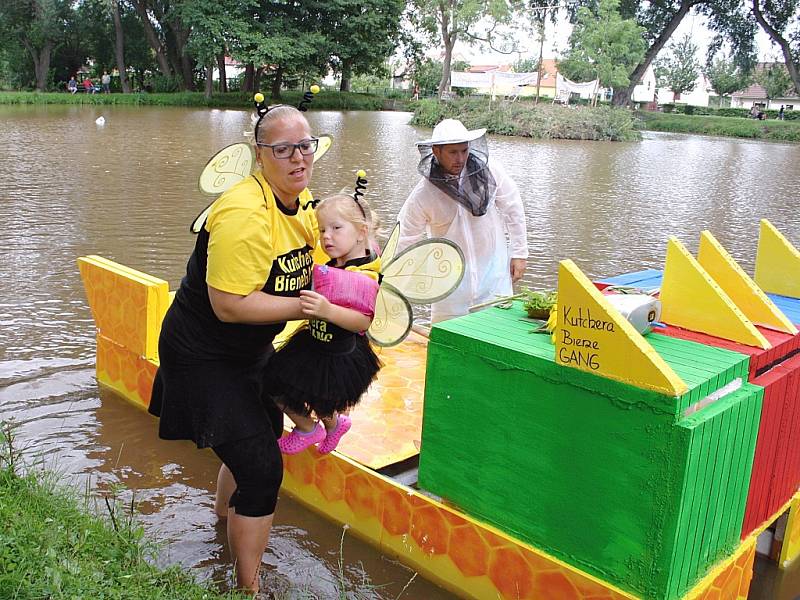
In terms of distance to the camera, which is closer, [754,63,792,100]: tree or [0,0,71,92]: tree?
[0,0,71,92]: tree

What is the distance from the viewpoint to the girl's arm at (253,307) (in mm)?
2410

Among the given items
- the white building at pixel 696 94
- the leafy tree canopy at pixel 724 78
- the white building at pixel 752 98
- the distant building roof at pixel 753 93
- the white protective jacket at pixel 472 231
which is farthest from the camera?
the white building at pixel 696 94

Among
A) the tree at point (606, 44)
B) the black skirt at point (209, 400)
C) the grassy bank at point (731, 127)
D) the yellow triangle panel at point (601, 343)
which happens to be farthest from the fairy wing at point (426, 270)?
the tree at point (606, 44)

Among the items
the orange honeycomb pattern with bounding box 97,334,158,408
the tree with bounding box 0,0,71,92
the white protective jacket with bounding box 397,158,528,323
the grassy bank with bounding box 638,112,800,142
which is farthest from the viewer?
the grassy bank with bounding box 638,112,800,142

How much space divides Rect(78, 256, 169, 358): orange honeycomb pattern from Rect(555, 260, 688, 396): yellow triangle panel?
2550 millimetres

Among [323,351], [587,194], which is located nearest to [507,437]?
[323,351]

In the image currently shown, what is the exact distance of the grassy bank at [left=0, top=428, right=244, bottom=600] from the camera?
2320 millimetres

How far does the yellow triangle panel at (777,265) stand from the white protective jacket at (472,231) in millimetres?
1285

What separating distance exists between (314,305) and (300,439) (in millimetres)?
967

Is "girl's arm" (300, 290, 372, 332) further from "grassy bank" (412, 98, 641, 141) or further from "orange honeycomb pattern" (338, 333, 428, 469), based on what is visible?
"grassy bank" (412, 98, 641, 141)

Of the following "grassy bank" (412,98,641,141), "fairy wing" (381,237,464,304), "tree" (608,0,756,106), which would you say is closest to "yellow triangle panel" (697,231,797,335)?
"fairy wing" (381,237,464,304)

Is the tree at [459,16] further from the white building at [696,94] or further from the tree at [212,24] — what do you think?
the white building at [696,94]

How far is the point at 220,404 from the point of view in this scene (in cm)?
265

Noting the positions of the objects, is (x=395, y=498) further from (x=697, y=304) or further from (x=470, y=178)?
(x=470, y=178)
